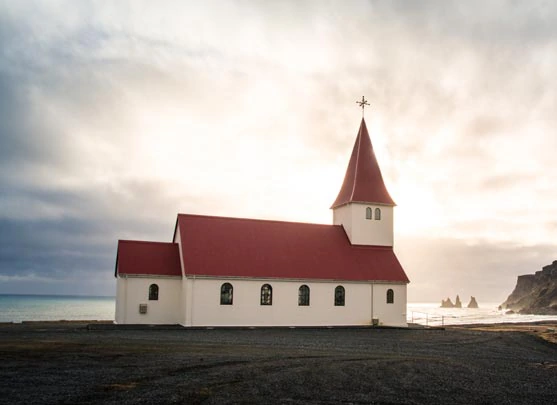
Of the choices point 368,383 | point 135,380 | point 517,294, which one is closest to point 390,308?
point 368,383

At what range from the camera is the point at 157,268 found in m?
35.6

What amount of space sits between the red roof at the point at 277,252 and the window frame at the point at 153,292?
2412mm

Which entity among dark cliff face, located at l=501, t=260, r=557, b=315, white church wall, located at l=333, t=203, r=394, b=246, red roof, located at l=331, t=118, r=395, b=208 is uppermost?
red roof, located at l=331, t=118, r=395, b=208

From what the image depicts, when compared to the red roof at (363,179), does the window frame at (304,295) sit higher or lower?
lower

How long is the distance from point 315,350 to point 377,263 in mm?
18490

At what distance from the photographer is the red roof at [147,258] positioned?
1372 inches

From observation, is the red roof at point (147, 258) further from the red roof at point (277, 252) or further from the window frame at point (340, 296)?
the window frame at point (340, 296)

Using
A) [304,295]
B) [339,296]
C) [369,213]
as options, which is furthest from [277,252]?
[369,213]

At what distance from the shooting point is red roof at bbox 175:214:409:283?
118 feet

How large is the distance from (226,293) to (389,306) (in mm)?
11975

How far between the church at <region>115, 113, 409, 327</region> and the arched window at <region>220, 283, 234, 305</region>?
0.21 feet

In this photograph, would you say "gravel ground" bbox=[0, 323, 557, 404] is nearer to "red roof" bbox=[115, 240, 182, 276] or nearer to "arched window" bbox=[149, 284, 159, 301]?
"arched window" bbox=[149, 284, 159, 301]

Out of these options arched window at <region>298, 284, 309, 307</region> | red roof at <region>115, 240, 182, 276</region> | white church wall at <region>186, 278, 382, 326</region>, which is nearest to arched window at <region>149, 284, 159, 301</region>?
red roof at <region>115, 240, 182, 276</region>

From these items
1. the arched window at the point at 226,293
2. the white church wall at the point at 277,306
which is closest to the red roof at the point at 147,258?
the white church wall at the point at 277,306
